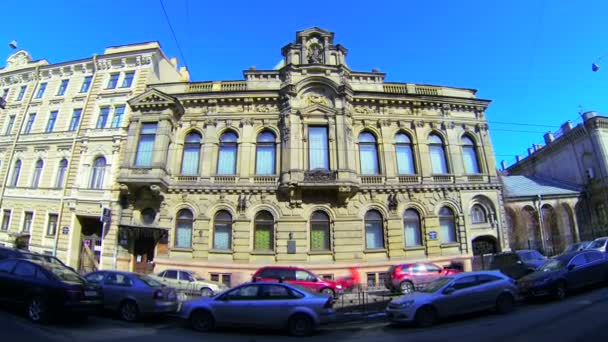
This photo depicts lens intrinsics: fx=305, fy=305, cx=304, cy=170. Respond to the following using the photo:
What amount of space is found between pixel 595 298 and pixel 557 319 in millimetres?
3853

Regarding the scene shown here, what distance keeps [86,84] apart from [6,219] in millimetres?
12373

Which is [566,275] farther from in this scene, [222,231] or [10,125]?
[10,125]

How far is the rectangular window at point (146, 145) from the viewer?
20469mm

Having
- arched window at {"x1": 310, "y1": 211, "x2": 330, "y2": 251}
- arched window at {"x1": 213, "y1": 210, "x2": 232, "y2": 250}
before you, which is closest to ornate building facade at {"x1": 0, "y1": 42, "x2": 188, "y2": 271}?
arched window at {"x1": 213, "y1": 210, "x2": 232, "y2": 250}

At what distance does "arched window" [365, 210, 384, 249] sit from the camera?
19.8m

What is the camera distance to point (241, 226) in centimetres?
1944

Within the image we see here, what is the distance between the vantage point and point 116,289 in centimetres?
1026

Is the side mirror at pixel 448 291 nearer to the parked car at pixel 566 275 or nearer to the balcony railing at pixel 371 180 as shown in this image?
the parked car at pixel 566 275

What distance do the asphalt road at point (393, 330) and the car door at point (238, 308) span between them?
37 centimetres

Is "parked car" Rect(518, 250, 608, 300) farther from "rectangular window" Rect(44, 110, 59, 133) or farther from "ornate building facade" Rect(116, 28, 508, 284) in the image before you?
"rectangular window" Rect(44, 110, 59, 133)

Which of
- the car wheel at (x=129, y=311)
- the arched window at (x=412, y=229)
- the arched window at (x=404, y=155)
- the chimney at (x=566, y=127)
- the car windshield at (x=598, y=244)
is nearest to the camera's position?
the car wheel at (x=129, y=311)

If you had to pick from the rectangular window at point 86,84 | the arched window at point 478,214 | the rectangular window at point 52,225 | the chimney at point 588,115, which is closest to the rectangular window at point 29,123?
the rectangular window at point 86,84

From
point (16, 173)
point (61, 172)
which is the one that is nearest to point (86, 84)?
point (61, 172)

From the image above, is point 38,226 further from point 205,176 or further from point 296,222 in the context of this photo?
point 296,222
